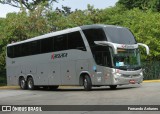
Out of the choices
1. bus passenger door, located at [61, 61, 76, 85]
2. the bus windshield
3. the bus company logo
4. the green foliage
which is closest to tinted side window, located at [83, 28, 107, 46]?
the bus windshield

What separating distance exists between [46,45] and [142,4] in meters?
29.9

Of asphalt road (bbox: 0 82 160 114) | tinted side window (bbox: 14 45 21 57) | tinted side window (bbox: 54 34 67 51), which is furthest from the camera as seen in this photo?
tinted side window (bbox: 14 45 21 57)

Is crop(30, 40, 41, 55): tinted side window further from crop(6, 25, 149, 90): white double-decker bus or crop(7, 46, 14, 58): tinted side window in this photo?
crop(7, 46, 14, 58): tinted side window

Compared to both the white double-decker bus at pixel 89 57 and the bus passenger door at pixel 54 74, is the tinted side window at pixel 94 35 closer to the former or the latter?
the white double-decker bus at pixel 89 57

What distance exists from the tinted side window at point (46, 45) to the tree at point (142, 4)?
2598cm

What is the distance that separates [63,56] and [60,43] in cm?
85

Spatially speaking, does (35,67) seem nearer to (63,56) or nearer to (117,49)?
(63,56)

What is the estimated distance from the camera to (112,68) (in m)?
23.6

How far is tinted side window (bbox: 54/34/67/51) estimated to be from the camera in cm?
2623

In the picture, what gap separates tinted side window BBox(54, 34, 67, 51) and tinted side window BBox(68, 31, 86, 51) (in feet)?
1.82

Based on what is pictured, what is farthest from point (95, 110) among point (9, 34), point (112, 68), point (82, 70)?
point (9, 34)

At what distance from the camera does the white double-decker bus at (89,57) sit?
23.8m

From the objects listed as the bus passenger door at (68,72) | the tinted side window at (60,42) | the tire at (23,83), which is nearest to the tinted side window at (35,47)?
the tinted side window at (60,42)

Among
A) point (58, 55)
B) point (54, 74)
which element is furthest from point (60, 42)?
point (54, 74)
